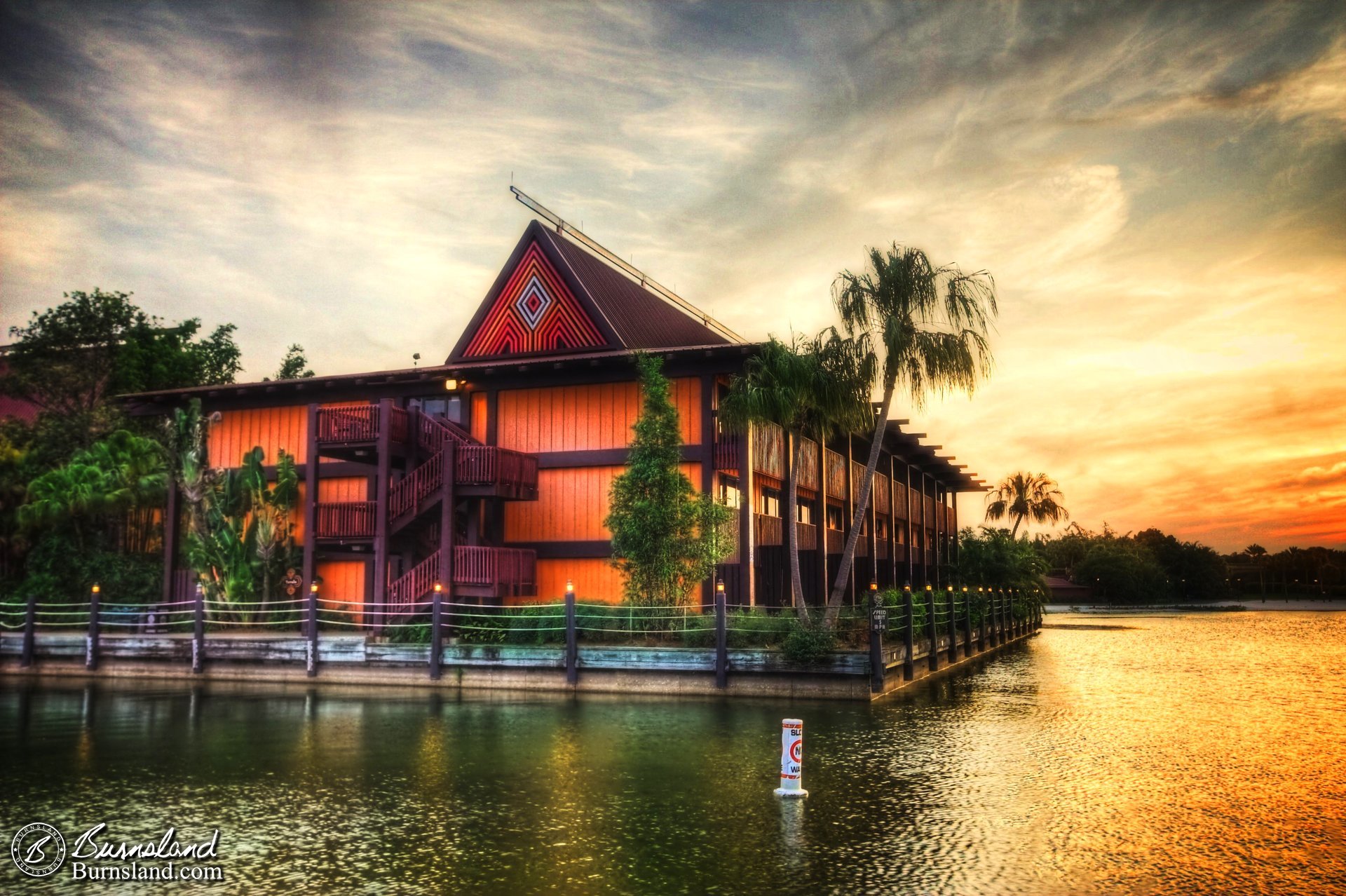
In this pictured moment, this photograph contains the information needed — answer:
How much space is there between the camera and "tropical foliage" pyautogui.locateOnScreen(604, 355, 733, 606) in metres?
23.1

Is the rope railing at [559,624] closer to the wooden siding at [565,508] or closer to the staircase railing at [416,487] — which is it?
the staircase railing at [416,487]

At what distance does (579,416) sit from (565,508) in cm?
257

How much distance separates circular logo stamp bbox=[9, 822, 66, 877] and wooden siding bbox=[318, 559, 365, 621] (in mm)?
21168

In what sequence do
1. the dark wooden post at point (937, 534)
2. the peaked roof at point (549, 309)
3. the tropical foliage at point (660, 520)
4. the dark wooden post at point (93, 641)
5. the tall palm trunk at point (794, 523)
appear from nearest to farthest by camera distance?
the tall palm trunk at point (794, 523)
the tropical foliage at point (660, 520)
the dark wooden post at point (93, 641)
the peaked roof at point (549, 309)
the dark wooden post at point (937, 534)

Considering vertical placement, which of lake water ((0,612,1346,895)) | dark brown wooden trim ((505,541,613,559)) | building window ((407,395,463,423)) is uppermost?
building window ((407,395,463,423))

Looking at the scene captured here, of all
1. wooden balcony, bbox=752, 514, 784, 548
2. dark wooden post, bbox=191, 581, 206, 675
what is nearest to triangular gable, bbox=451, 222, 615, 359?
wooden balcony, bbox=752, 514, 784, 548

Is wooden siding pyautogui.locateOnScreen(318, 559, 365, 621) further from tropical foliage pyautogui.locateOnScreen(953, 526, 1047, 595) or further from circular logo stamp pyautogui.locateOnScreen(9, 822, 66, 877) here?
tropical foliage pyautogui.locateOnScreen(953, 526, 1047, 595)

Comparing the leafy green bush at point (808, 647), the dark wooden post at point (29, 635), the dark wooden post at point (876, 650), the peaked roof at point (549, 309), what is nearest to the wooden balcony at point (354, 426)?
the peaked roof at point (549, 309)

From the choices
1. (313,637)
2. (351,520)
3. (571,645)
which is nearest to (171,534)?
Result: (351,520)

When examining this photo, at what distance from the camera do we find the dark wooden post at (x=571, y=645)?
837 inches

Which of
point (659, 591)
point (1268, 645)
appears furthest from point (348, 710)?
point (1268, 645)

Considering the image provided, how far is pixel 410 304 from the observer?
33656 mm

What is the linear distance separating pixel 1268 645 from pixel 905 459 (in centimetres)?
1626

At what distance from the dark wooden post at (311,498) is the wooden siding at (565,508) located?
16.7 feet
